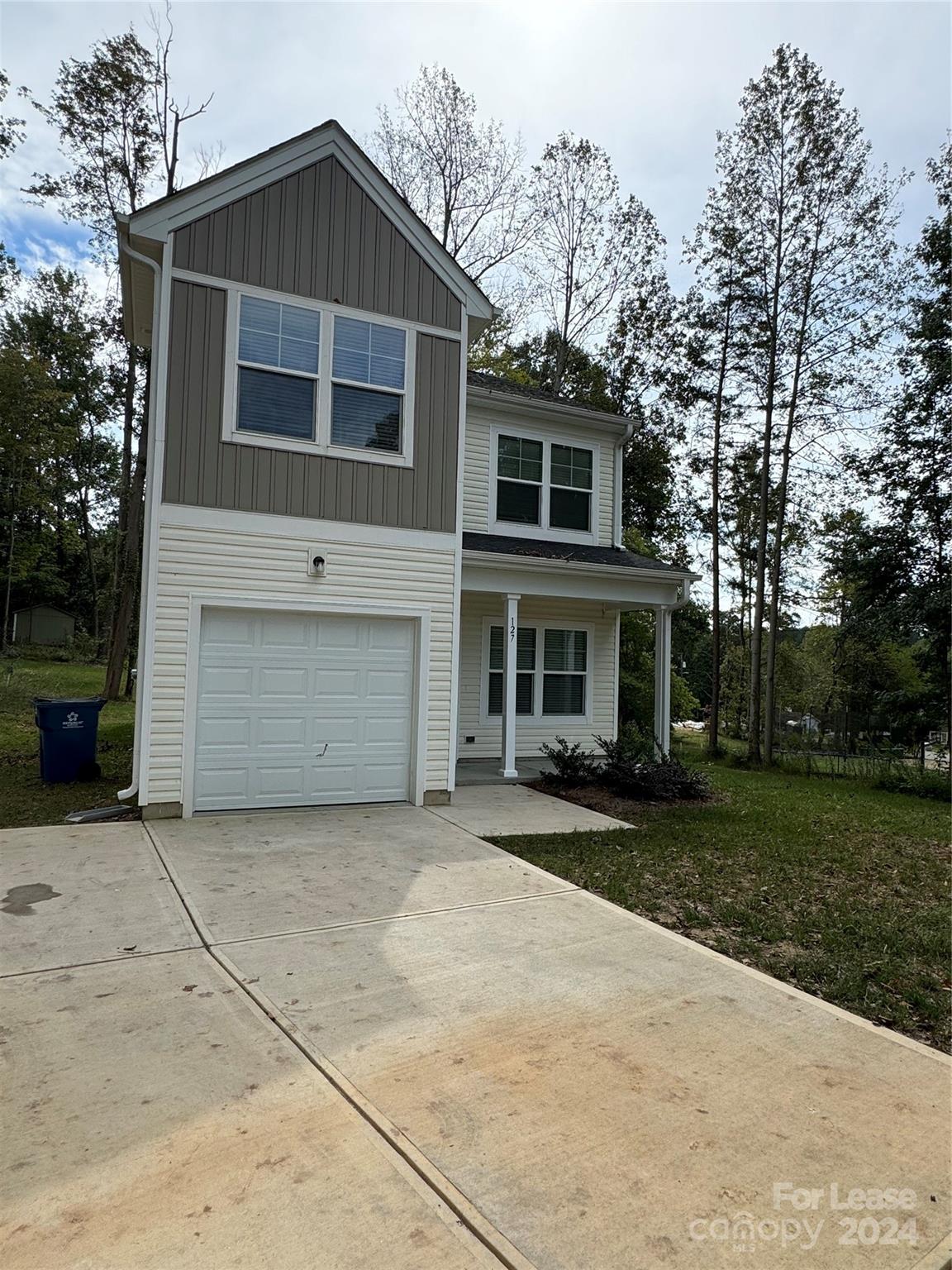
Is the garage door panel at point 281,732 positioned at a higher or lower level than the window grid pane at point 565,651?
lower

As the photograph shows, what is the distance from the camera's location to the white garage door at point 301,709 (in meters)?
7.18

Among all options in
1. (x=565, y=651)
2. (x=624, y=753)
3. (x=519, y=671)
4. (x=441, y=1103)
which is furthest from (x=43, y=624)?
(x=441, y=1103)

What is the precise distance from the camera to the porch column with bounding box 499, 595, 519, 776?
965cm

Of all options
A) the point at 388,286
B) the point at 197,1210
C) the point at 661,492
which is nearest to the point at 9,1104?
the point at 197,1210

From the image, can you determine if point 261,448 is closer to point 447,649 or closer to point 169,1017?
point 447,649

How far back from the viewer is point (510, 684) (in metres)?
9.77

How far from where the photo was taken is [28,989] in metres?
3.43

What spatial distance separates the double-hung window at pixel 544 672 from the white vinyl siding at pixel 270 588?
345 cm

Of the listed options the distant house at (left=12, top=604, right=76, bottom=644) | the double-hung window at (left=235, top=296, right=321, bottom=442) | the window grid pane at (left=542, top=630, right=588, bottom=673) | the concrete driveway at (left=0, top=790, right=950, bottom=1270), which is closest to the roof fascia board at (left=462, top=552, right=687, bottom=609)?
the window grid pane at (left=542, top=630, right=588, bottom=673)

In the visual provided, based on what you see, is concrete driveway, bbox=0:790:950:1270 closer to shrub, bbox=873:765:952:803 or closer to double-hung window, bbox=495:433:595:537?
double-hung window, bbox=495:433:595:537

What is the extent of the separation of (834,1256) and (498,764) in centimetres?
911

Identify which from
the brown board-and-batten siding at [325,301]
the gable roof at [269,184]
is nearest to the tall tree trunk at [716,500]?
the gable roof at [269,184]

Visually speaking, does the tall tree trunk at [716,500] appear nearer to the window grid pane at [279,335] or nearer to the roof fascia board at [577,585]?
the roof fascia board at [577,585]

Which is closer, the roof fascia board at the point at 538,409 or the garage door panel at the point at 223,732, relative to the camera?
the garage door panel at the point at 223,732
